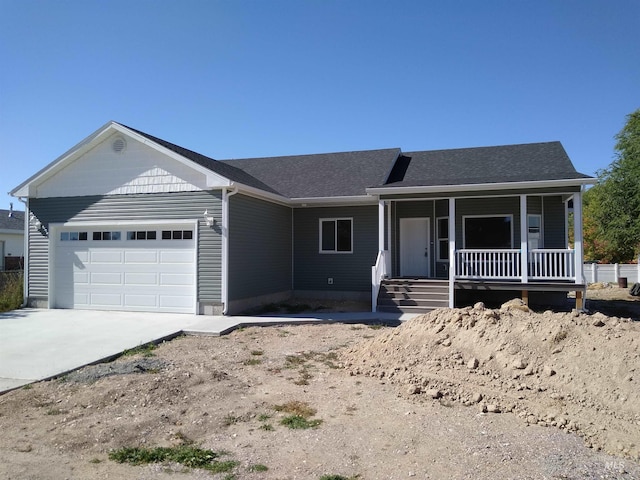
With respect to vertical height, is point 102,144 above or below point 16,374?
above

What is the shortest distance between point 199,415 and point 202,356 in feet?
9.91

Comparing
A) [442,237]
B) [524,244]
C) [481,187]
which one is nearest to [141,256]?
[442,237]

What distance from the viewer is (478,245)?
49.6 feet

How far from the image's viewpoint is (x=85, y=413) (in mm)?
5664

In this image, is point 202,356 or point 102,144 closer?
point 202,356

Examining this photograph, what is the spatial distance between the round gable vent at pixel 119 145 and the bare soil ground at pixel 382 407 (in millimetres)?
6945

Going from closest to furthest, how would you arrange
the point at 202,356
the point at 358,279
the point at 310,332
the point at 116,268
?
the point at 202,356 → the point at 310,332 → the point at 116,268 → the point at 358,279

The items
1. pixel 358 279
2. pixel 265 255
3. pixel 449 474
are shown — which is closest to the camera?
pixel 449 474

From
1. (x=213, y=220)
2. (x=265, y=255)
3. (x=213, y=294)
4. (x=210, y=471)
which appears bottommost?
(x=210, y=471)

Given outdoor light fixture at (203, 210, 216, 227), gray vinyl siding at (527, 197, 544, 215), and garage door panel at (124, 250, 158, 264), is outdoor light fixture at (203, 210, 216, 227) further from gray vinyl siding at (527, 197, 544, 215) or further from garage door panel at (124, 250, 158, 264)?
gray vinyl siding at (527, 197, 544, 215)

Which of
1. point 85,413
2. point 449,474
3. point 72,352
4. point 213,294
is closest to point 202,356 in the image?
point 72,352

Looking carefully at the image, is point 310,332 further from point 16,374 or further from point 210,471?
point 210,471

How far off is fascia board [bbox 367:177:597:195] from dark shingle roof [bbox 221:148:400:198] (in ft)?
5.48

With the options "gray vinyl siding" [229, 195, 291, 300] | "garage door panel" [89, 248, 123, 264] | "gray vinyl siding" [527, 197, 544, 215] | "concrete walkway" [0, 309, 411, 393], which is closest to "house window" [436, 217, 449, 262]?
"gray vinyl siding" [527, 197, 544, 215]
